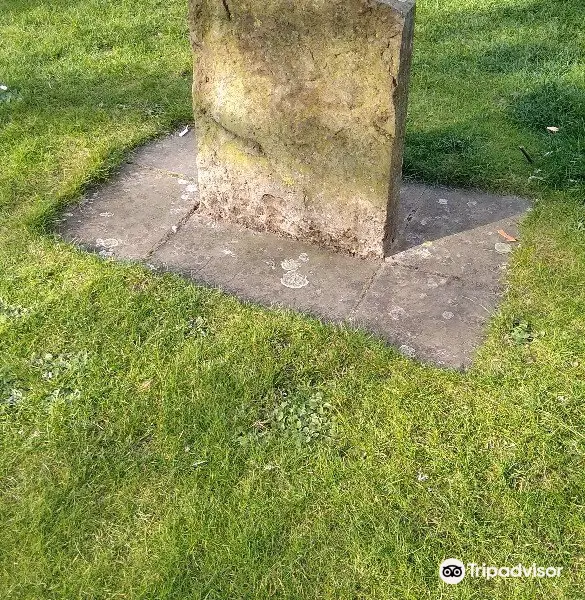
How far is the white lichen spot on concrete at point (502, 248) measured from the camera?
12.4ft

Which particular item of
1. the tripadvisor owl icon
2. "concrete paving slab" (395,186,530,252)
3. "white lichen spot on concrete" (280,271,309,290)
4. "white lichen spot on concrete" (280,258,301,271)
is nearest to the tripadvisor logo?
the tripadvisor owl icon

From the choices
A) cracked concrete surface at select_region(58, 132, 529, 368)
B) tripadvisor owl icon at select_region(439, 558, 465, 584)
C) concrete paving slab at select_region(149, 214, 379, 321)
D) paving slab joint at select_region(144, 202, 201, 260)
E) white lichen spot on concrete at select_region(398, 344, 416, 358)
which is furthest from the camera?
paving slab joint at select_region(144, 202, 201, 260)

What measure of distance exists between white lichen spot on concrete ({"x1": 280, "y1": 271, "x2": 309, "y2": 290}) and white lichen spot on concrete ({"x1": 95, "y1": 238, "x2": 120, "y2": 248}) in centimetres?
98

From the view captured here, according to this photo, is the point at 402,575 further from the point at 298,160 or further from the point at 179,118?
the point at 179,118

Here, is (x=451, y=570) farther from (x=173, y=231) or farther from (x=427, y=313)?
(x=173, y=231)

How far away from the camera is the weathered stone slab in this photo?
315 cm

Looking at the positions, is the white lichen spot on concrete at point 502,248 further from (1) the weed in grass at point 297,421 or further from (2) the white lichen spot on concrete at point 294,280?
(1) the weed in grass at point 297,421

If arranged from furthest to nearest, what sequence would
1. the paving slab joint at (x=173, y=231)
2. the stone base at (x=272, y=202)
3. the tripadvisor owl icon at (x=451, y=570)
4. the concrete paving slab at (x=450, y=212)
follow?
the concrete paving slab at (x=450, y=212)
the paving slab joint at (x=173, y=231)
the stone base at (x=272, y=202)
the tripadvisor owl icon at (x=451, y=570)

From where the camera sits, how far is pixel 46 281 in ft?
11.5

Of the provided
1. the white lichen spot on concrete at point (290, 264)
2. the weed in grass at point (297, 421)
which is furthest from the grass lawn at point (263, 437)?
the white lichen spot on concrete at point (290, 264)

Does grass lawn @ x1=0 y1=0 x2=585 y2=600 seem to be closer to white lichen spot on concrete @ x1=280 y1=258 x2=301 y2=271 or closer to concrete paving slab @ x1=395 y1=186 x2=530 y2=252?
concrete paving slab @ x1=395 y1=186 x2=530 y2=252

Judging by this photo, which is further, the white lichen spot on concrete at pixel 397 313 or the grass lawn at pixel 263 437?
the white lichen spot on concrete at pixel 397 313

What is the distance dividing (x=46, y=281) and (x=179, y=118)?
2.13 meters

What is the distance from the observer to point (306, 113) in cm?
343
